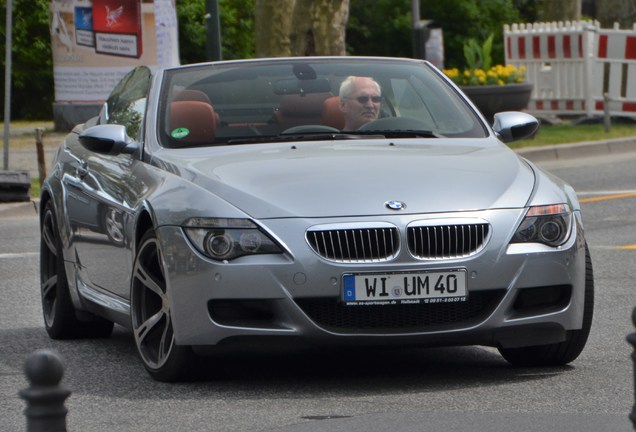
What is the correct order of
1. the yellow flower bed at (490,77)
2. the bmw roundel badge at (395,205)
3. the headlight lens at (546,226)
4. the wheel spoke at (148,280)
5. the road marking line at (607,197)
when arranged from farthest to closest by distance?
the yellow flower bed at (490,77), the road marking line at (607,197), the wheel spoke at (148,280), the headlight lens at (546,226), the bmw roundel badge at (395,205)

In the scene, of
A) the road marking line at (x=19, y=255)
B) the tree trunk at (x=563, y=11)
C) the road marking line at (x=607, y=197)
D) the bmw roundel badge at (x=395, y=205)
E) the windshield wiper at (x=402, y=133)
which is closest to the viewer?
the bmw roundel badge at (x=395, y=205)

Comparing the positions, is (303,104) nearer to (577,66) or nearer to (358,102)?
(358,102)

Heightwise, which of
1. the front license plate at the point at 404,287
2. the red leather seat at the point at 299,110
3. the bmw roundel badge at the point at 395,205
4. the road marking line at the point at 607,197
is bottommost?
the road marking line at the point at 607,197

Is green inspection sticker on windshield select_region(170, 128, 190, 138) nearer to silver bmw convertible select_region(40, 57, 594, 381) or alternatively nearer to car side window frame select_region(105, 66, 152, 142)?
silver bmw convertible select_region(40, 57, 594, 381)

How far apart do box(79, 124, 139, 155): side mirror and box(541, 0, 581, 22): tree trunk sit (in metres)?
29.7

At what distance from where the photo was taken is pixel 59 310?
8250 mm

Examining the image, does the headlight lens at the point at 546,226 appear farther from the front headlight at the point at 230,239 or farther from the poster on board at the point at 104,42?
the poster on board at the point at 104,42

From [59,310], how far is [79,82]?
16760 mm

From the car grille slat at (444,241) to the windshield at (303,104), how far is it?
122cm

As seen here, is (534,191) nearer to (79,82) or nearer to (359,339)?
(359,339)

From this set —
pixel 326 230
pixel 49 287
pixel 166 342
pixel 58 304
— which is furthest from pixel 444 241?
pixel 49 287

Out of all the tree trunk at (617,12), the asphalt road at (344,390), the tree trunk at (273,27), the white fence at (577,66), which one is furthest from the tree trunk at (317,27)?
the asphalt road at (344,390)

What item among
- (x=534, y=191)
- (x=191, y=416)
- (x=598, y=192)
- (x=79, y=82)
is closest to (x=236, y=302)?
(x=191, y=416)

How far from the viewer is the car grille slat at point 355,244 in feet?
20.7
